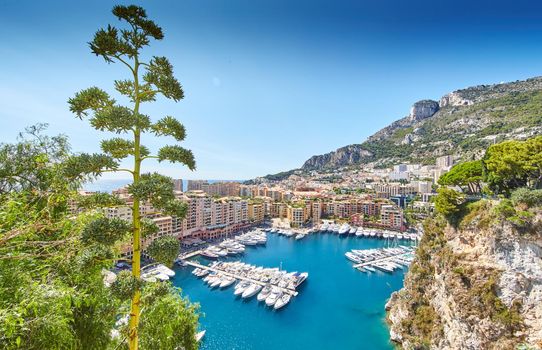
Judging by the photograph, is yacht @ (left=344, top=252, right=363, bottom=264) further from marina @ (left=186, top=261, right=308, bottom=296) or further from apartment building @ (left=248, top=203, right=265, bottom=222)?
apartment building @ (left=248, top=203, right=265, bottom=222)

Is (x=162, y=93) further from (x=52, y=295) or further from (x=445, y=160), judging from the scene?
(x=445, y=160)

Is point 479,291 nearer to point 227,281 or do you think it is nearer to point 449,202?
point 449,202

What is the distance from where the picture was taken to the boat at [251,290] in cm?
1968

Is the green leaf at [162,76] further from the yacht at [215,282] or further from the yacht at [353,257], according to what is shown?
the yacht at [353,257]

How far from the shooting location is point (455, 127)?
94.1 metres

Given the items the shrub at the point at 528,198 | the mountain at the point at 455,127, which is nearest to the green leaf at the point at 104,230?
the shrub at the point at 528,198

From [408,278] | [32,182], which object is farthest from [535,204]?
[32,182]

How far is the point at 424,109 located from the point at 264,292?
139m

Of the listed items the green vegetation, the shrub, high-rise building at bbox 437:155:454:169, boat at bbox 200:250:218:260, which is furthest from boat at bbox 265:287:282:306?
high-rise building at bbox 437:155:454:169

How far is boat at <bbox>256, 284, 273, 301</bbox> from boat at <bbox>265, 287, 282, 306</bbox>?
12.7 inches

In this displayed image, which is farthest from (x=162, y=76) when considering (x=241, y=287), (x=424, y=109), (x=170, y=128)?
(x=424, y=109)

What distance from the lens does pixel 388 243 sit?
117 ft

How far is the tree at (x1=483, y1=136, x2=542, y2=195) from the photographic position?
43.3 feet

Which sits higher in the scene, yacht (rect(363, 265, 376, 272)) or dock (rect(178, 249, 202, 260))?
dock (rect(178, 249, 202, 260))
